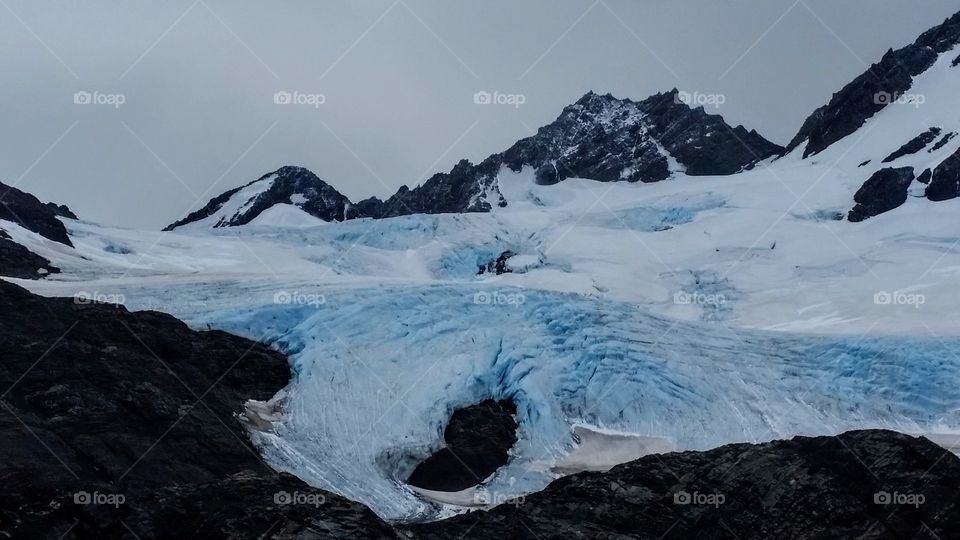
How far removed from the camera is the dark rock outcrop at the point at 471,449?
18688 mm

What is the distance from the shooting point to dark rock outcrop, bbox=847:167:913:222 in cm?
5147

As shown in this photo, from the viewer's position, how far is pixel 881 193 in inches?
2076

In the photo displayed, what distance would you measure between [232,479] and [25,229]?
89.2ft

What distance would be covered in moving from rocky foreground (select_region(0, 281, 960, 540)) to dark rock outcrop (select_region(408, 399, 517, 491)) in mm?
4149

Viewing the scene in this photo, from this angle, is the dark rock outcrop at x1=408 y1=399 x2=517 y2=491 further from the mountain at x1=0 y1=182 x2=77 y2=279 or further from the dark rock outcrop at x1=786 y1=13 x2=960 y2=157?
the dark rock outcrop at x1=786 y1=13 x2=960 y2=157

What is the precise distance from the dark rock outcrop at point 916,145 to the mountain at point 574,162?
17.9 m

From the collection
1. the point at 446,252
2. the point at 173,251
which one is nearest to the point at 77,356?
the point at 173,251

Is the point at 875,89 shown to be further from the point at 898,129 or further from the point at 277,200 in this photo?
the point at 277,200

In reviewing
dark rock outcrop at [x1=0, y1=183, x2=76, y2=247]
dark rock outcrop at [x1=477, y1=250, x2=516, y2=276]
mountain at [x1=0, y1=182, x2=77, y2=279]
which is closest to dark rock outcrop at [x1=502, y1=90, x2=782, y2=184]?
dark rock outcrop at [x1=477, y1=250, x2=516, y2=276]

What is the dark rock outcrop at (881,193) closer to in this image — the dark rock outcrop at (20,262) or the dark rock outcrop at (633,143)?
the dark rock outcrop at (633,143)

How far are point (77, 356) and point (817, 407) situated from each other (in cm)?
1784

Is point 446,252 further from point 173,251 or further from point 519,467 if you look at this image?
point 519,467

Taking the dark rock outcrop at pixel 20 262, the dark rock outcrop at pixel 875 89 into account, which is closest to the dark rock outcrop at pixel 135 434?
the dark rock outcrop at pixel 20 262

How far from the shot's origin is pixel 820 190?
189ft
